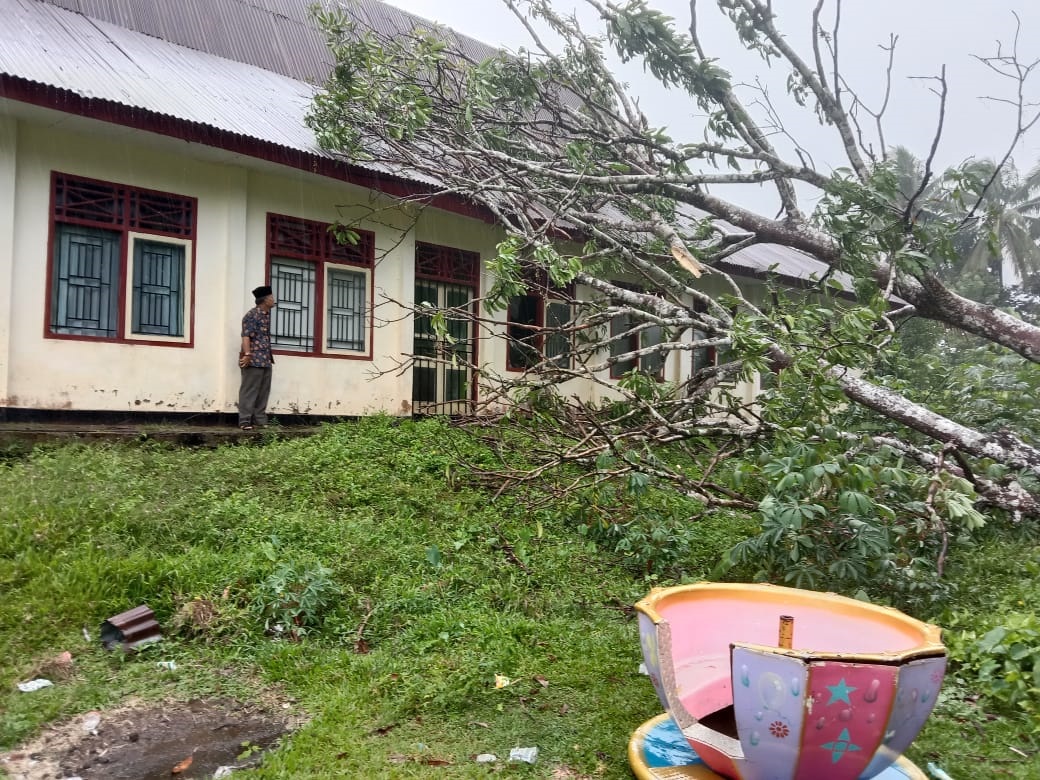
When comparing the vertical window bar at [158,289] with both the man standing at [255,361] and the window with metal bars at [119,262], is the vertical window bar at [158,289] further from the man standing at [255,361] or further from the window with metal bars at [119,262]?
the man standing at [255,361]

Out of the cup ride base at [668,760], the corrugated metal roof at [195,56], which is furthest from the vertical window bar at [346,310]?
the cup ride base at [668,760]

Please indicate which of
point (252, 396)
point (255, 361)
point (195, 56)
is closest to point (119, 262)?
point (255, 361)

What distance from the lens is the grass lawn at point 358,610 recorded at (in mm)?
2877

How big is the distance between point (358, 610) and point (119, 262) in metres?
4.77

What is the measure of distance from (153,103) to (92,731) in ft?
18.2

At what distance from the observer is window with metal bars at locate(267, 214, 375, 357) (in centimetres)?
817

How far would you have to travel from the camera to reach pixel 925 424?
520cm

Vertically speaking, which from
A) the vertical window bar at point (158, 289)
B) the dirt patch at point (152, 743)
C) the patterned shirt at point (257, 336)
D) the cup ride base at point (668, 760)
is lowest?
the dirt patch at point (152, 743)

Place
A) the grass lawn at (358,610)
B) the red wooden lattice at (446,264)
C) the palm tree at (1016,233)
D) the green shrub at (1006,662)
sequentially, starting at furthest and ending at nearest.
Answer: the palm tree at (1016,233) < the red wooden lattice at (446,264) < the green shrub at (1006,662) < the grass lawn at (358,610)

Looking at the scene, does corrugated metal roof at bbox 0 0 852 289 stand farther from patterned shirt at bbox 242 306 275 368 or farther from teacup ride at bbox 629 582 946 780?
teacup ride at bbox 629 582 946 780

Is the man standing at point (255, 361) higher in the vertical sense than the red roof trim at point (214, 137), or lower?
lower

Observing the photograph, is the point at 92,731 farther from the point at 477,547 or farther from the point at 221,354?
the point at 221,354

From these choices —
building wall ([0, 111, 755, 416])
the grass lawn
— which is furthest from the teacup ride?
building wall ([0, 111, 755, 416])

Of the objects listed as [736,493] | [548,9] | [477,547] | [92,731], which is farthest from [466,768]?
[548,9]
